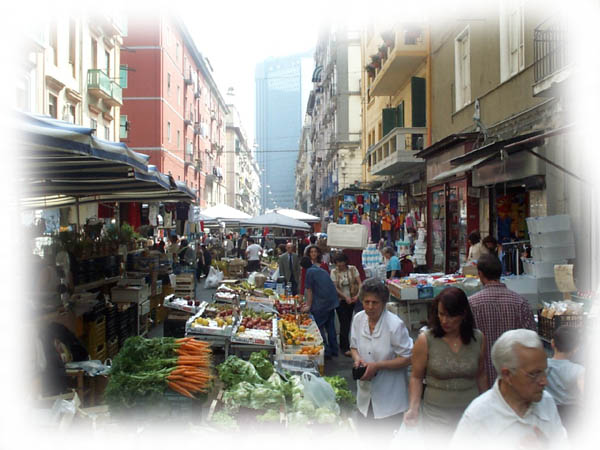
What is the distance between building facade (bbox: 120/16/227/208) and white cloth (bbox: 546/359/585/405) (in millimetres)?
27523

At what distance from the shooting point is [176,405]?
4.61m

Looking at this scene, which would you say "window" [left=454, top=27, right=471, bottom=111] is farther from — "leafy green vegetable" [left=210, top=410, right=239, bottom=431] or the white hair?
the white hair

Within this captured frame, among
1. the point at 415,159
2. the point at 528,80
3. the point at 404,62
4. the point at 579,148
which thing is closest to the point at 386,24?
the point at 404,62

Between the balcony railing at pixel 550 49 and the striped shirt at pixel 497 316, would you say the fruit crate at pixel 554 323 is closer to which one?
the striped shirt at pixel 497 316

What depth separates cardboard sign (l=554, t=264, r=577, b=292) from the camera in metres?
8.40

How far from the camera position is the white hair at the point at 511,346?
260cm

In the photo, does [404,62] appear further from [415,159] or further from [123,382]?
[123,382]

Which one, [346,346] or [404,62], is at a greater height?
[404,62]

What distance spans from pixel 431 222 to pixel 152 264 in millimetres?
9027

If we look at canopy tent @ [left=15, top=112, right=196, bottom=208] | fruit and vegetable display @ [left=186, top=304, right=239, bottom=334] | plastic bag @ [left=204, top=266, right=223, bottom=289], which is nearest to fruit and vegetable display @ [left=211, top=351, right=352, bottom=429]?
fruit and vegetable display @ [left=186, top=304, right=239, bottom=334]

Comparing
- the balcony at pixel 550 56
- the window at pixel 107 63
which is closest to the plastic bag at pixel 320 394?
the balcony at pixel 550 56

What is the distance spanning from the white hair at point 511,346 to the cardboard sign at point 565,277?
6.50 metres

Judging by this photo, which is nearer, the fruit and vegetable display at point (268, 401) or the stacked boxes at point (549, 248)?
the fruit and vegetable display at point (268, 401)

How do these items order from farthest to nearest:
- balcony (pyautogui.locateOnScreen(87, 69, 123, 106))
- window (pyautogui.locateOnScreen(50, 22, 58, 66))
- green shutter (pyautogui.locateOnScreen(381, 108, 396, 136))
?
green shutter (pyautogui.locateOnScreen(381, 108, 396, 136)), balcony (pyautogui.locateOnScreen(87, 69, 123, 106)), window (pyautogui.locateOnScreen(50, 22, 58, 66))
